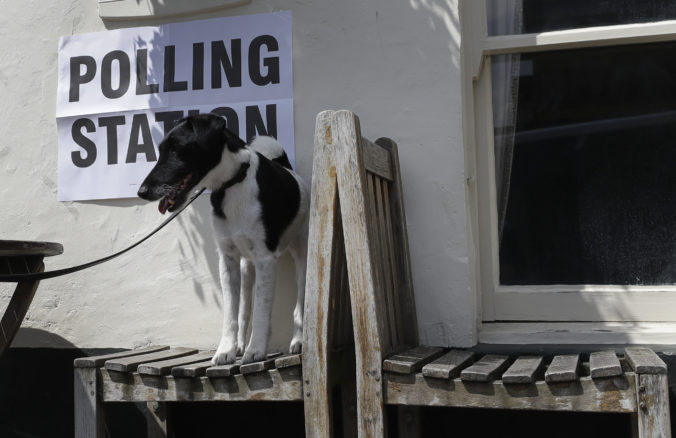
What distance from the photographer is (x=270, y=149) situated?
10.4 feet

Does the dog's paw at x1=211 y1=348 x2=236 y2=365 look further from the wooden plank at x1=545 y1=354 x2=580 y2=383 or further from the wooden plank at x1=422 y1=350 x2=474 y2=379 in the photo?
the wooden plank at x1=545 y1=354 x2=580 y2=383

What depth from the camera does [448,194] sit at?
10.3 ft

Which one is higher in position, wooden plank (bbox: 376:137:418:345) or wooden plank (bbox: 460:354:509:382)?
wooden plank (bbox: 376:137:418:345)

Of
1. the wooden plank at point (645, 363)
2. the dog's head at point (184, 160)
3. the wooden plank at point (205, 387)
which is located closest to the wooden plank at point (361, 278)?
the wooden plank at point (205, 387)

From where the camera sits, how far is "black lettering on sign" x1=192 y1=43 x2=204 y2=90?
3482mm

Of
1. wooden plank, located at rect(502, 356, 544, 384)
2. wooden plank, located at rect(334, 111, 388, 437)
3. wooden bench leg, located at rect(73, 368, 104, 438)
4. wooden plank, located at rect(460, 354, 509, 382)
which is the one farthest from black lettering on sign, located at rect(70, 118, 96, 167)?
wooden plank, located at rect(502, 356, 544, 384)

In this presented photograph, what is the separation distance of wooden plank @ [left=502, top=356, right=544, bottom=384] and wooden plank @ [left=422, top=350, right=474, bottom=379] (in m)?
0.16

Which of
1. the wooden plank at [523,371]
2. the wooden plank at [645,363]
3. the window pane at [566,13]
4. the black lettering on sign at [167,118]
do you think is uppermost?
the window pane at [566,13]

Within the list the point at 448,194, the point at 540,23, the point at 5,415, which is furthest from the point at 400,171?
the point at 5,415

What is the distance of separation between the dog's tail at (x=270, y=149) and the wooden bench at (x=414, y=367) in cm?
52

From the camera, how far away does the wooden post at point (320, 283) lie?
2508 mm

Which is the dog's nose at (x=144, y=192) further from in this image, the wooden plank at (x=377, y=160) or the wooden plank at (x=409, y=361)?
the wooden plank at (x=409, y=361)

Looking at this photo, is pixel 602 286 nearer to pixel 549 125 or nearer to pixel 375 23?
pixel 549 125

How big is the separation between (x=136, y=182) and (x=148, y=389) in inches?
44.4
